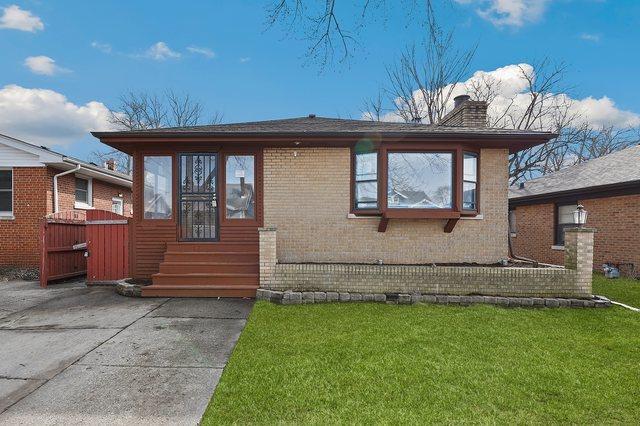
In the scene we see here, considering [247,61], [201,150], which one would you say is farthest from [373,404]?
[247,61]

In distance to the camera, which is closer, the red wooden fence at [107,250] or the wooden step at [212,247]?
the wooden step at [212,247]

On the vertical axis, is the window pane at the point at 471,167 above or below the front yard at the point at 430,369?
above

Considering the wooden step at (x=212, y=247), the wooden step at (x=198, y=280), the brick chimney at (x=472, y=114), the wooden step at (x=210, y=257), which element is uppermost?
the brick chimney at (x=472, y=114)

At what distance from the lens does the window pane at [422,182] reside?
7711mm

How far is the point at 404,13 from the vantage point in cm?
476

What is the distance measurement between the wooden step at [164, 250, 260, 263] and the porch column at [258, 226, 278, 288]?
74cm

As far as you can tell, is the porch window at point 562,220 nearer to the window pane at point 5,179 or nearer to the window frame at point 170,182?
the window frame at point 170,182

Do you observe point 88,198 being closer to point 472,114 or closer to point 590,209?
point 472,114

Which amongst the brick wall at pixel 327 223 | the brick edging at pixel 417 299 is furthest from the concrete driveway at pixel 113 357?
the brick wall at pixel 327 223

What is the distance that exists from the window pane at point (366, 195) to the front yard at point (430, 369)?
275cm

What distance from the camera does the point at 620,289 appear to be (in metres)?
8.17

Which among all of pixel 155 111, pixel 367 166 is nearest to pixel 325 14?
pixel 367 166

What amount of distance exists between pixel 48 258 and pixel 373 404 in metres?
8.58

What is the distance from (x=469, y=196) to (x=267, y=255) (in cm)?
482
